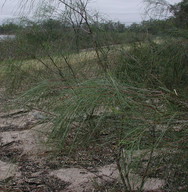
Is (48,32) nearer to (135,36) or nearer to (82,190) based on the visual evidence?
(135,36)

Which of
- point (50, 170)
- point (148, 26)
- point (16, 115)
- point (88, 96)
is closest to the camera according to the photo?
point (88, 96)

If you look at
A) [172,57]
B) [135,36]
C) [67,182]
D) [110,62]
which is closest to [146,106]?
[110,62]

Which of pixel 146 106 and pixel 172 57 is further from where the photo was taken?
pixel 172 57

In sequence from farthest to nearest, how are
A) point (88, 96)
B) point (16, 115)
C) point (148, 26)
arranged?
point (16, 115), point (148, 26), point (88, 96)

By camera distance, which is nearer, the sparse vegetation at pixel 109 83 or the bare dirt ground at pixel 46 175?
the sparse vegetation at pixel 109 83

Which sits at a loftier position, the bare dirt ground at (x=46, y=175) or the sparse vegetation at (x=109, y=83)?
the sparse vegetation at (x=109, y=83)

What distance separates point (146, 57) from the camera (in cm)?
237

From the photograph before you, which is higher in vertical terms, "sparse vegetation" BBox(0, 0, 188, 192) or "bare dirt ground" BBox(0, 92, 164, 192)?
"sparse vegetation" BBox(0, 0, 188, 192)

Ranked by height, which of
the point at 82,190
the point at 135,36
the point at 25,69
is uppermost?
the point at 135,36

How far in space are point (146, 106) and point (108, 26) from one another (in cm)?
131

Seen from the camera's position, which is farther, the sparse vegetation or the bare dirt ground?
the bare dirt ground

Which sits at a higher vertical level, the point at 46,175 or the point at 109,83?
the point at 109,83

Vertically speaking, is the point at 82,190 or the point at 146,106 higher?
the point at 146,106

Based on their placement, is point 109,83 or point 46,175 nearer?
point 109,83
